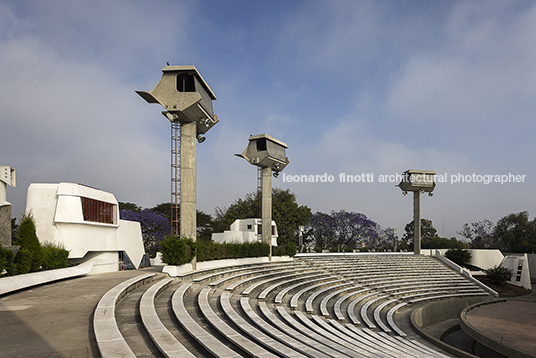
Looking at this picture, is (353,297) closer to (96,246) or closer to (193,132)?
(193,132)

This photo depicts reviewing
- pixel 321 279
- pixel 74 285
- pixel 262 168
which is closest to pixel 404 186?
pixel 262 168

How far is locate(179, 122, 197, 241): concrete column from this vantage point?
18.8 m

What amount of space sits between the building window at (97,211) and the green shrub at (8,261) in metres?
6.03

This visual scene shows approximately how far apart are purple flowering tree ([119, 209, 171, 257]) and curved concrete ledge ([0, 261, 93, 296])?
84.4ft

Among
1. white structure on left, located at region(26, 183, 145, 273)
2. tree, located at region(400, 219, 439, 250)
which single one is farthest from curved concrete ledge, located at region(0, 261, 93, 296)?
tree, located at region(400, 219, 439, 250)

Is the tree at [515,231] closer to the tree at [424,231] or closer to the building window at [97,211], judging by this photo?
the tree at [424,231]

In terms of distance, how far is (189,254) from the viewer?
17.9 m

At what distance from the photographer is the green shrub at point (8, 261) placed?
11757 millimetres

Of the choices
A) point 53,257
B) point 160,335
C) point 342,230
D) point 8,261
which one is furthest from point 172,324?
point 342,230

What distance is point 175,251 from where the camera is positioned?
55.5ft

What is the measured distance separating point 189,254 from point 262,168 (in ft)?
39.8

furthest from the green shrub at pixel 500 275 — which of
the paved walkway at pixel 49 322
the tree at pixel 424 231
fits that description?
the tree at pixel 424 231

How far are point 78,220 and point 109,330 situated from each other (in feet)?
41.8

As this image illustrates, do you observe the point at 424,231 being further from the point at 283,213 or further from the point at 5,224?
the point at 5,224
